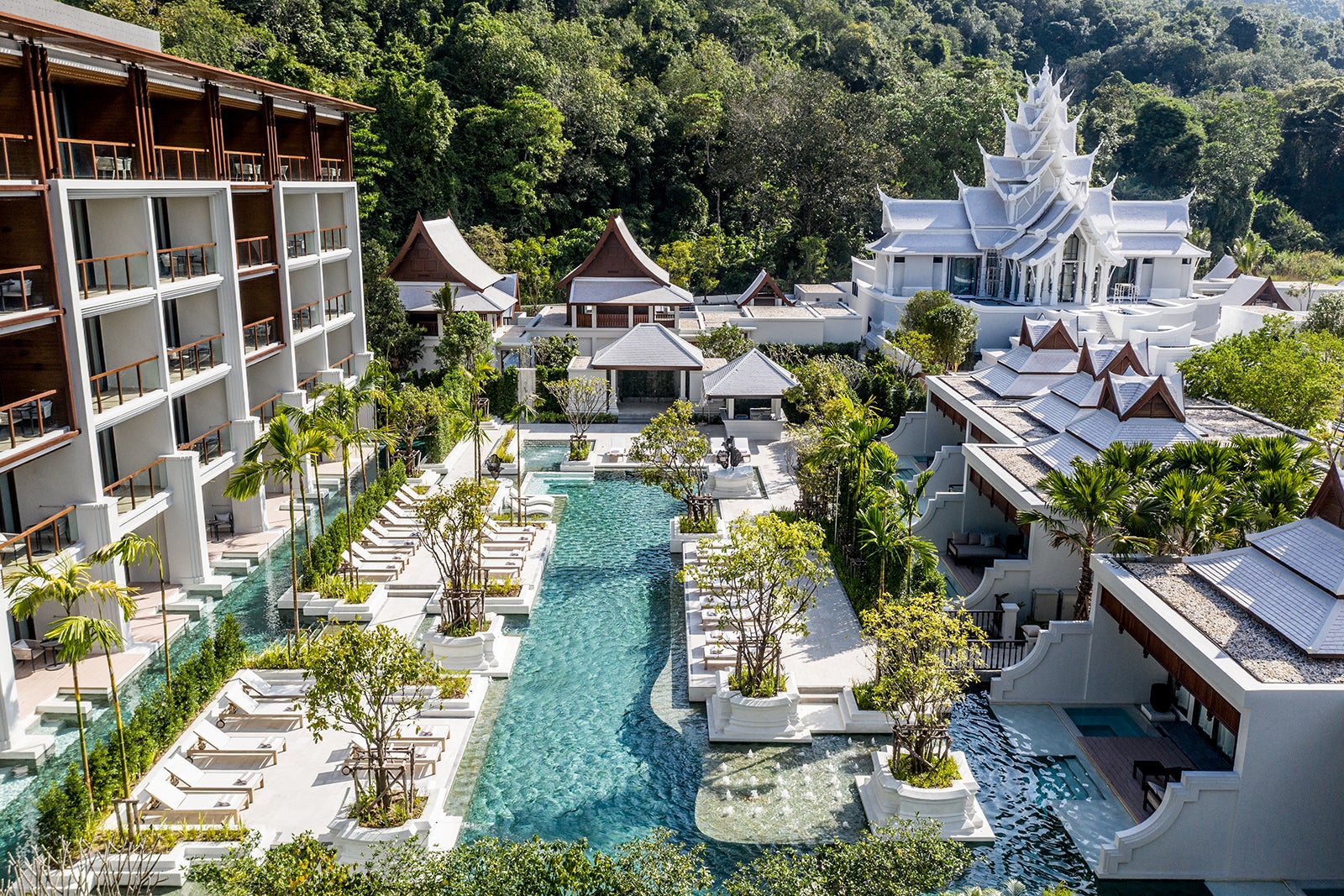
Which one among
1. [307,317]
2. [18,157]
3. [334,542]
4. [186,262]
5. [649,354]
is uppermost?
[18,157]

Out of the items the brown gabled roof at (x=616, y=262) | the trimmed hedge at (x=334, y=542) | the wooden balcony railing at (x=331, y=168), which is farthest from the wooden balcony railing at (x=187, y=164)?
the brown gabled roof at (x=616, y=262)

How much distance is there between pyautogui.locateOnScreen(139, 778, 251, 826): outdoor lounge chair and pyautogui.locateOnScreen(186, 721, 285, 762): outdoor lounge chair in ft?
4.18

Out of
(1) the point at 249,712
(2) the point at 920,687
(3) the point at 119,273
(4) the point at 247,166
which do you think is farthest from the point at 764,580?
(4) the point at 247,166

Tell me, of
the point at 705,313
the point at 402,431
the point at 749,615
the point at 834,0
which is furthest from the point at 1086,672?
the point at 834,0

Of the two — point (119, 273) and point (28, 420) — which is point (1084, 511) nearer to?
point (28, 420)

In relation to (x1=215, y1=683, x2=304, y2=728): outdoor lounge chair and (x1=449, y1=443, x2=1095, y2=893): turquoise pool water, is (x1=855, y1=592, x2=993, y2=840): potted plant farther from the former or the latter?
(x1=215, y1=683, x2=304, y2=728): outdoor lounge chair

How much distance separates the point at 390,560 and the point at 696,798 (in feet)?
37.4

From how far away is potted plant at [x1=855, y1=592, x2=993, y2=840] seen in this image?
1466cm

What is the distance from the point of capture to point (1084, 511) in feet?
59.0

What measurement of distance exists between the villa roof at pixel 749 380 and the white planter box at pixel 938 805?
2110 centimetres

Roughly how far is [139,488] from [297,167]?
14242 millimetres

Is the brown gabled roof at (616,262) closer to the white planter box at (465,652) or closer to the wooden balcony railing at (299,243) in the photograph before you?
the wooden balcony railing at (299,243)

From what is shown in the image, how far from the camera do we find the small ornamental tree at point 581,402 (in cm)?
3431

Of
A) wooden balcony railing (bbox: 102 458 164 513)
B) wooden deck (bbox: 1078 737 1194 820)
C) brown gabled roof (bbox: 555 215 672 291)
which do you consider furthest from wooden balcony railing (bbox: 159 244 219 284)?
wooden deck (bbox: 1078 737 1194 820)
